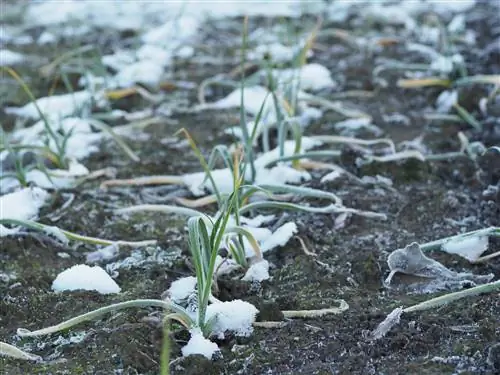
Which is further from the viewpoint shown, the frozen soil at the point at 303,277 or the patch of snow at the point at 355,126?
the patch of snow at the point at 355,126

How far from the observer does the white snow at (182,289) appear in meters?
1.60

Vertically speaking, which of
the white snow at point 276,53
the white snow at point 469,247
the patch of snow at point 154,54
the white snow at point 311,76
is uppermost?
the white snow at point 469,247

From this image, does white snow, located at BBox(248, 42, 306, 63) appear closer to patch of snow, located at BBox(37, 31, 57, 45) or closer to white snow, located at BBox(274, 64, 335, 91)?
white snow, located at BBox(274, 64, 335, 91)

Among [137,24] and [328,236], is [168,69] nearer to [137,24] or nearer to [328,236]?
[137,24]

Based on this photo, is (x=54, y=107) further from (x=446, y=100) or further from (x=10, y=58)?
(x=446, y=100)

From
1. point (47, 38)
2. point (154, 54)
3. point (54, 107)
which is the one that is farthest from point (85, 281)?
point (47, 38)

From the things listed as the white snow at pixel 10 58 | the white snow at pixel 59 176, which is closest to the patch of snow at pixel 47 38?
the white snow at pixel 10 58

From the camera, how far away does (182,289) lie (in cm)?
163

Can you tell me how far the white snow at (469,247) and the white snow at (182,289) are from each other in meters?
0.53

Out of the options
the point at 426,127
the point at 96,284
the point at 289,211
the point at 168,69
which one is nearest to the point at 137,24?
the point at 168,69

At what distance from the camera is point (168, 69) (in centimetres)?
324

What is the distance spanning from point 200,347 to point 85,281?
0.38m

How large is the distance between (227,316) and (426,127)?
1.29 m

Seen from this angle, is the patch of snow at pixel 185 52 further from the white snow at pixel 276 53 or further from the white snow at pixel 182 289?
the white snow at pixel 182 289
